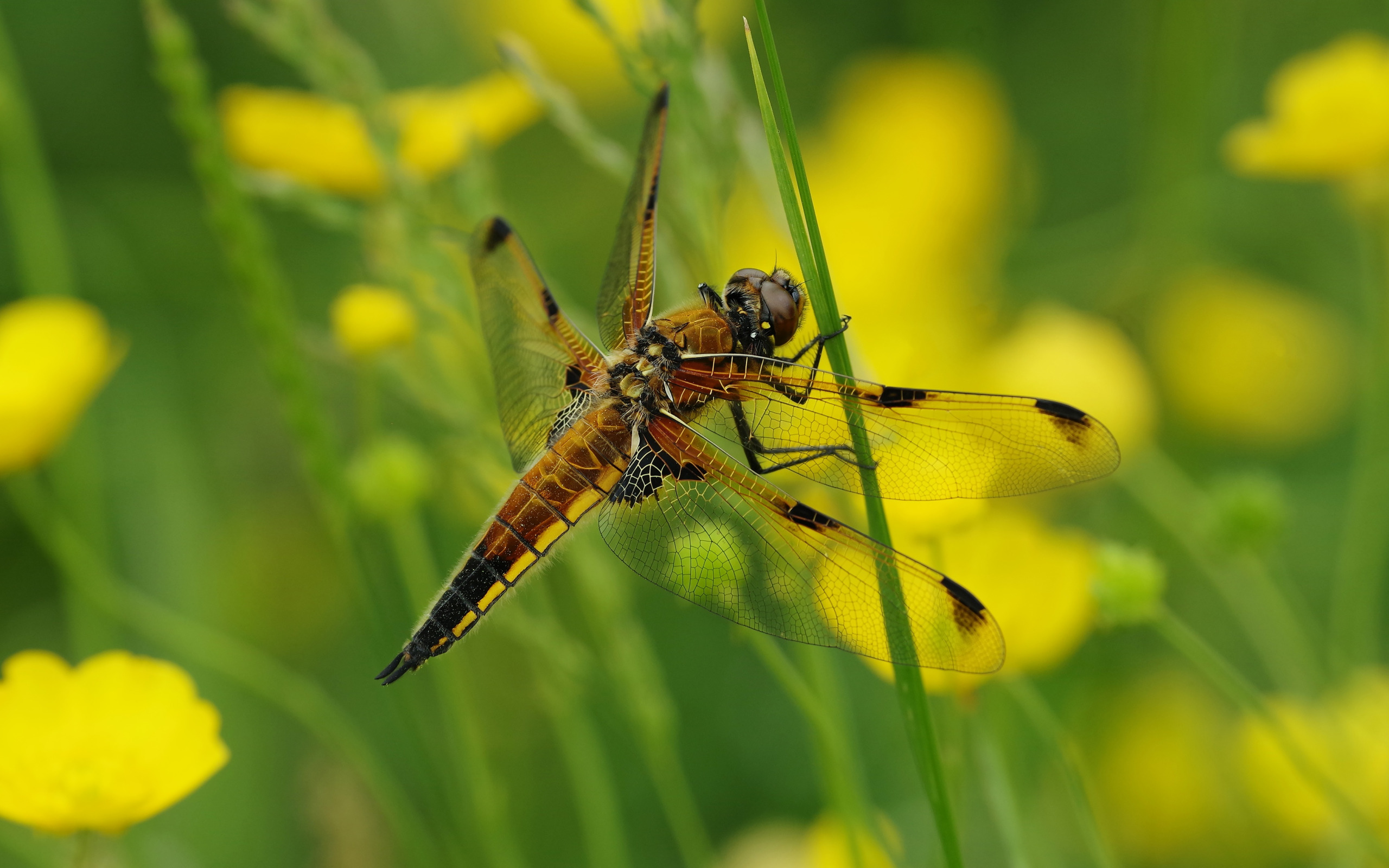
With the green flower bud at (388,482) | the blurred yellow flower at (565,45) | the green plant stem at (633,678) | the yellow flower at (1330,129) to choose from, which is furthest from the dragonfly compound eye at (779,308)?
the blurred yellow flower at (565,45)

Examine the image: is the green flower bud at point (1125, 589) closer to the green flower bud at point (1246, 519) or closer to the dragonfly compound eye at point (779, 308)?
the green flower bud at point (1246, 519)

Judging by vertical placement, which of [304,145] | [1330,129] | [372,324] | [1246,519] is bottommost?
[372,324]

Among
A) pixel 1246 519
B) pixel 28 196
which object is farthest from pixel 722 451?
pixel 28 196

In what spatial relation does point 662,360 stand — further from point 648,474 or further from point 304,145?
point 304,145

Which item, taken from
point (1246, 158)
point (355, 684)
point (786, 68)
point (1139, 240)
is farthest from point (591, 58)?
point (1246, 158)

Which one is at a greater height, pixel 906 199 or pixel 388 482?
pixel 906 199
